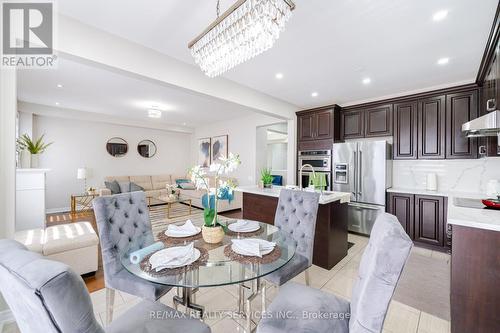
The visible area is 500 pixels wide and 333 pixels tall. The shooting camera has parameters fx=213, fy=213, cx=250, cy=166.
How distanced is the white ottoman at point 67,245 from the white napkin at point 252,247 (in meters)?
1.94

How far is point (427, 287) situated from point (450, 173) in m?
2.09

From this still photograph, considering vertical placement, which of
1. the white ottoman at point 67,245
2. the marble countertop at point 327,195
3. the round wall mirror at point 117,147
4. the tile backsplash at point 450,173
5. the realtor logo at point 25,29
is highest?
the realtor logo at point 25,29

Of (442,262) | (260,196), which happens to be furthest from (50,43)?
(442,262)

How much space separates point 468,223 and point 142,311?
2.21m

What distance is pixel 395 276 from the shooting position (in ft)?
2.74

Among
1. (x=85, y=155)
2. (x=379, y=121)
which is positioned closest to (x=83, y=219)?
(x=85, y=155)

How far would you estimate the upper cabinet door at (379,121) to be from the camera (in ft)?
12.5

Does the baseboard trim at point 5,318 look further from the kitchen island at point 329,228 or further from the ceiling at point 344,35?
the kitchen island at point 329,228

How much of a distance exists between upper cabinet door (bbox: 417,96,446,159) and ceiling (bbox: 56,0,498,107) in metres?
0.32

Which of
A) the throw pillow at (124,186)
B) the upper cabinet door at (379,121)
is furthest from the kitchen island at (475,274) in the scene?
the throw pillow at (124,186)

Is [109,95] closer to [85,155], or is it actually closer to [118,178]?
[85,155]

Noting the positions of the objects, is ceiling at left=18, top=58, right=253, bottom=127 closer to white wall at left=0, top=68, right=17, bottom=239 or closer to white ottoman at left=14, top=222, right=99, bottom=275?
white wall at left=0, top=68, right=17, bottom=239

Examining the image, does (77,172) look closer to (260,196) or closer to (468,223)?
(260,196)

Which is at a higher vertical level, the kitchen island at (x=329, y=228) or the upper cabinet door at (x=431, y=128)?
the upper cabinet door at (x=431, y=128)
